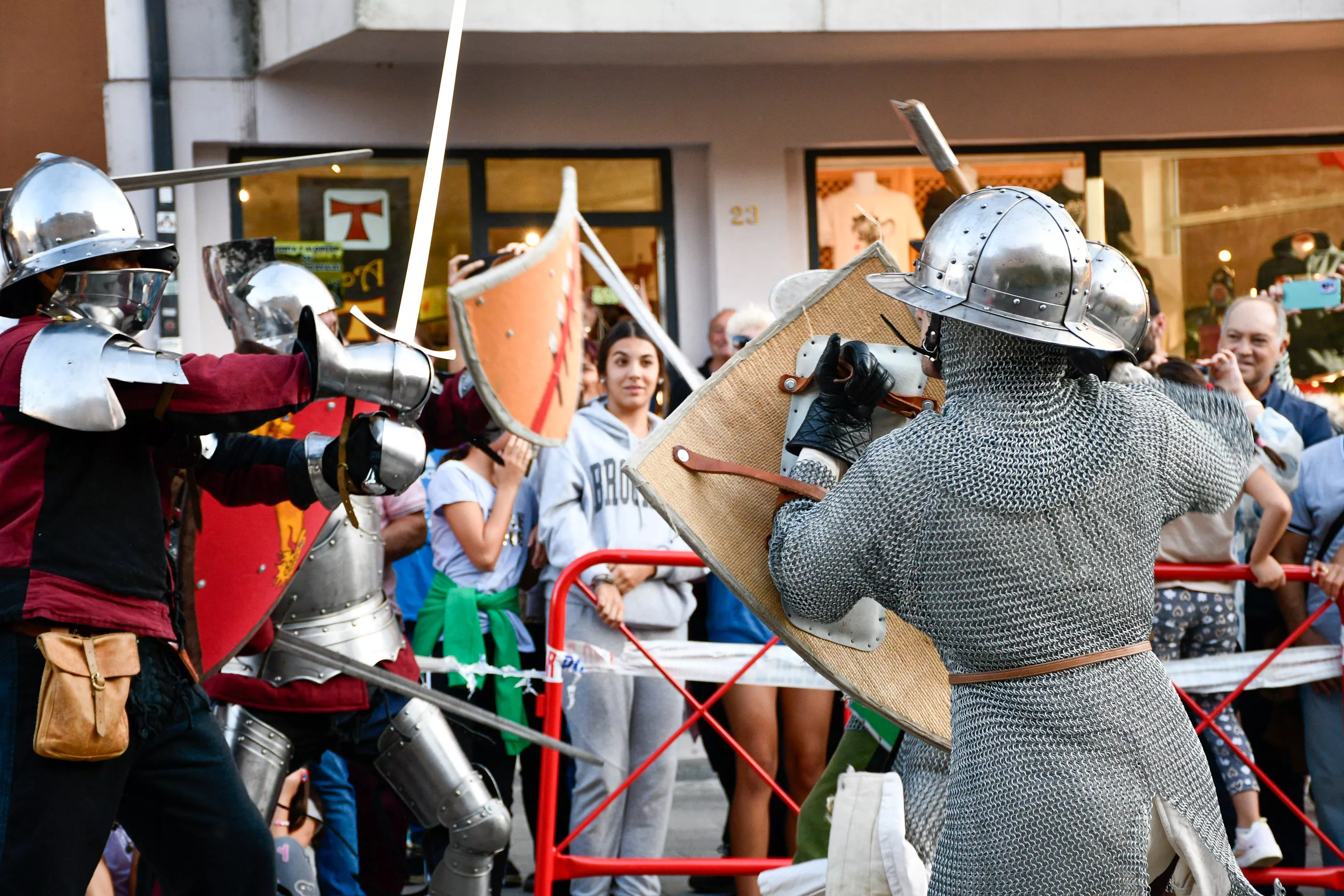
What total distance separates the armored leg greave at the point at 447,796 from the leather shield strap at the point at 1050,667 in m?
1.80

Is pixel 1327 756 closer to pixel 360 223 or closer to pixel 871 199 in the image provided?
pixel 871 199

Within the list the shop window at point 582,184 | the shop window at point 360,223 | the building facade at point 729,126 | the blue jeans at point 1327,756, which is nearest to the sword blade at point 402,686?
the blue jeans at point 1327,756

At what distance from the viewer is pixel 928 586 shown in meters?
2.44

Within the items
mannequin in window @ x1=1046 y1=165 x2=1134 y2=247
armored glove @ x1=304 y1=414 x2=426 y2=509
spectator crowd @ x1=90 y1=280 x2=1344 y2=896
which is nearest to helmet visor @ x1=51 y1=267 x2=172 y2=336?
armored glove @ x1=304 y1=414 x2=426 y2=509

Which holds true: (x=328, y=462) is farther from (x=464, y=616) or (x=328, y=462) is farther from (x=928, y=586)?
(x=464, y=616)

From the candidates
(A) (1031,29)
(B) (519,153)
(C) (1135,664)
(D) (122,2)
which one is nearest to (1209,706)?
(C) (1135,664)

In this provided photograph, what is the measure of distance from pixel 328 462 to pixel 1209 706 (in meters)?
2.62

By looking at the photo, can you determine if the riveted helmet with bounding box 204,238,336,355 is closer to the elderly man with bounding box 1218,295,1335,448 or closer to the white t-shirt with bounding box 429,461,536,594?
the white t-shirt with bounding box 429,461,536,594

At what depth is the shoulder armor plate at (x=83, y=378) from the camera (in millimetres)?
2617

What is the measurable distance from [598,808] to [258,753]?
33.5 inches

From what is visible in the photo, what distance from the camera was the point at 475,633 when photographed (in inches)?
183

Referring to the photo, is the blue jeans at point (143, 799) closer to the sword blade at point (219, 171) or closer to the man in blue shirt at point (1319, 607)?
the sword blade at point (219, 171)

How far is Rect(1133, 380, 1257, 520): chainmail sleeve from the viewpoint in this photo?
253 cm

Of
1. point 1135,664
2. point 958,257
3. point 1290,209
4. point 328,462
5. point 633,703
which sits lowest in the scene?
point 633,703
